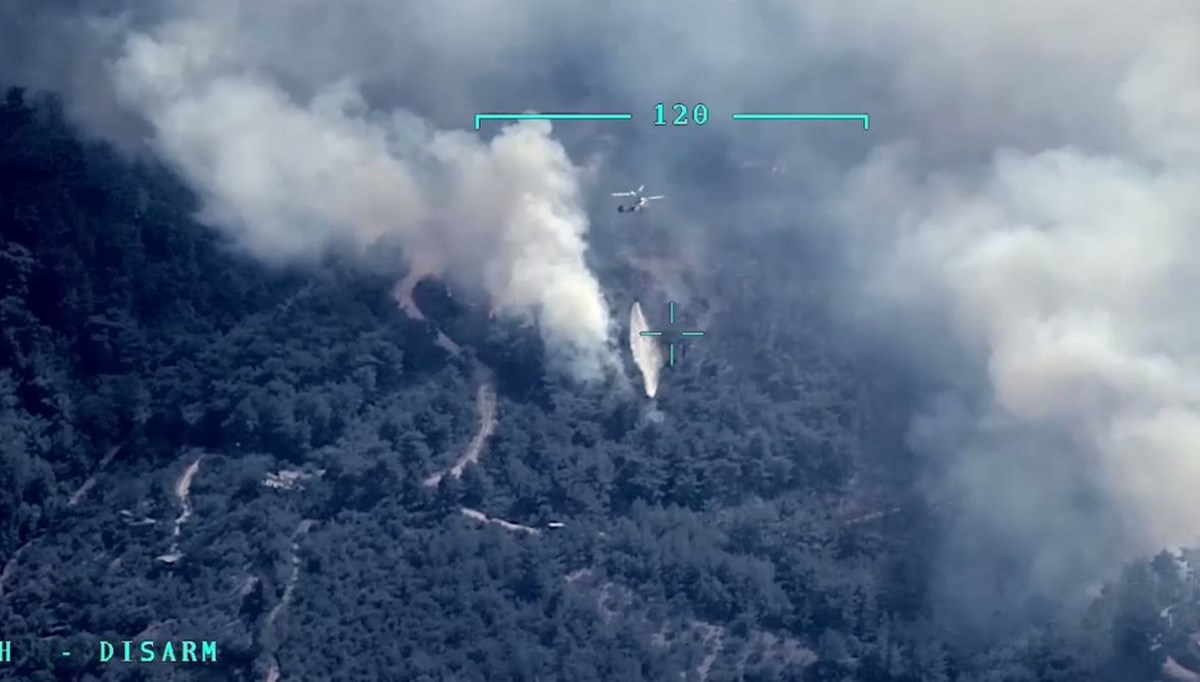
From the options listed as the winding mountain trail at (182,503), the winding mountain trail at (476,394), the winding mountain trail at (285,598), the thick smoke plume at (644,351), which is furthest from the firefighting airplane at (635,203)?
the winding mountain trail at (182,503)

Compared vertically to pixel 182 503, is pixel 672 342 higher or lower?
higher

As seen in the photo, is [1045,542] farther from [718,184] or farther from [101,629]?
[101,629]

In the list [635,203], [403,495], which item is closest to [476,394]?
[403,495]

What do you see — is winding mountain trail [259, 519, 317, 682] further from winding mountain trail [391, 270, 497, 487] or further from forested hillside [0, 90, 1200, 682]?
winding mountain trail [391, 270, 497, 487]

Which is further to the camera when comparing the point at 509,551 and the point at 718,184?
the point at 718,184

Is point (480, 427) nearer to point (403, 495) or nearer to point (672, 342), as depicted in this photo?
point (403, 495)

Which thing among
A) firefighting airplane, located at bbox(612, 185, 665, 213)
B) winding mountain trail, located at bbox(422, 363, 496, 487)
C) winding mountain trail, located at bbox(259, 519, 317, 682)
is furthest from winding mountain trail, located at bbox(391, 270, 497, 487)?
firefighting airplane, located at bbox(612, 185, 665, 213)

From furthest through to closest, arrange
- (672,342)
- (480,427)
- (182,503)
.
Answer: (672,342) < (480,427) < (182,503)

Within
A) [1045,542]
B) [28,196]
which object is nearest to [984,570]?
[1045,542]
